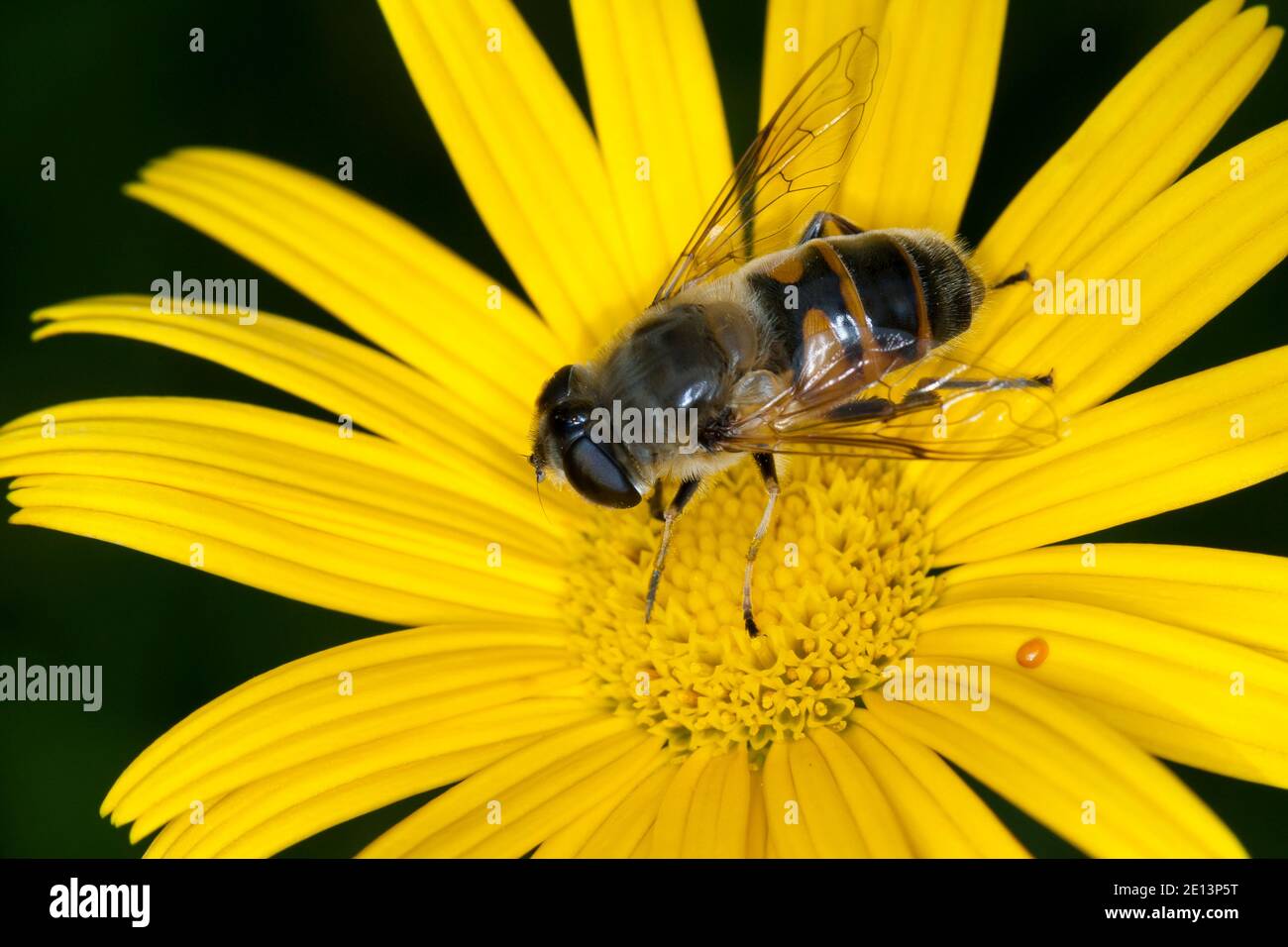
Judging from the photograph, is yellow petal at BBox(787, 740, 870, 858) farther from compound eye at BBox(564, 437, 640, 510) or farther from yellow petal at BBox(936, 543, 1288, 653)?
compound eye at BBox(564, 437, 640, 510)

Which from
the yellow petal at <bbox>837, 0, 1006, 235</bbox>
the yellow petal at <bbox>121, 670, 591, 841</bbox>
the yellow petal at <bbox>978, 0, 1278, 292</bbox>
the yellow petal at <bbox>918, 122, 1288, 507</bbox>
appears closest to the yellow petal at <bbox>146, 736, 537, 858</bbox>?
the yellow petal at <bbox>121, 670, 591, 841</bbox>

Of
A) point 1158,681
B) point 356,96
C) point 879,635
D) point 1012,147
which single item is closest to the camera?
point 1158,681

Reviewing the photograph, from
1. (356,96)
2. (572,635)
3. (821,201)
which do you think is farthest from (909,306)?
(356,96)

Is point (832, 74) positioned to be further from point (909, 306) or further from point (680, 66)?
point (909, 306)

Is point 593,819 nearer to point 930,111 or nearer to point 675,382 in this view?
point 675,382

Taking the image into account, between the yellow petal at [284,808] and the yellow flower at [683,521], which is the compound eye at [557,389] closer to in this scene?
the yellow flower at [683,521]

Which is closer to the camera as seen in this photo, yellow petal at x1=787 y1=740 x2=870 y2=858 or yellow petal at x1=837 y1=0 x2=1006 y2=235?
yellow petal at x1=787 y1=740 x2=870 y2=858

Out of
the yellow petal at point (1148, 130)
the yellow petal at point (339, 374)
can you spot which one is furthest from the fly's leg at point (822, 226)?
the yellow petal at point (339, 374)
